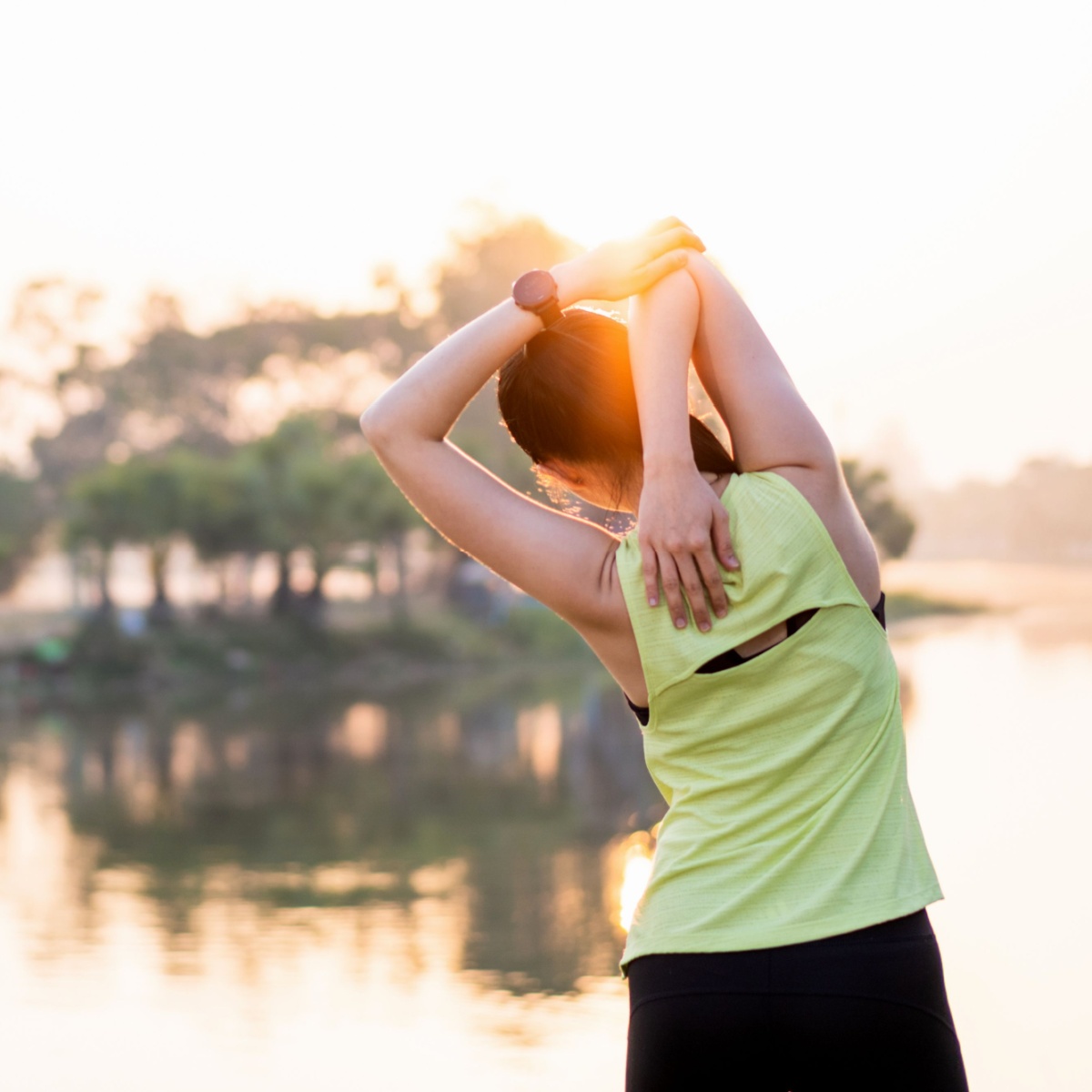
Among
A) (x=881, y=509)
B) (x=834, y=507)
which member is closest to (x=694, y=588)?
(x=834, y=507)

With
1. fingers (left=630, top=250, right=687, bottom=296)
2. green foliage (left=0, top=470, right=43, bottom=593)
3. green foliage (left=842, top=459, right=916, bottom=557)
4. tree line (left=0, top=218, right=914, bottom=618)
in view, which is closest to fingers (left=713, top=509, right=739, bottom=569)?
fingers (left=630, top=250, right=687, bottom=296)

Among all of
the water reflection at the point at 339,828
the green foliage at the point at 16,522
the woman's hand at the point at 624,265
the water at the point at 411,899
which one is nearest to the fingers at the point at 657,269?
the woman's hand at the point at 624,265

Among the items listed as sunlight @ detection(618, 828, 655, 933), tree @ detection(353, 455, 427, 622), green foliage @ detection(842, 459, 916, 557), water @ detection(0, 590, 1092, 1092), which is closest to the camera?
water @ detection(0, 590, 1092, 1092)

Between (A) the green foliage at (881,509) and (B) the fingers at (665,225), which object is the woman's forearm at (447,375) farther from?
(A) the green foliage at (881,509)

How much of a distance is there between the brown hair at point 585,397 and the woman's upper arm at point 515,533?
6cm

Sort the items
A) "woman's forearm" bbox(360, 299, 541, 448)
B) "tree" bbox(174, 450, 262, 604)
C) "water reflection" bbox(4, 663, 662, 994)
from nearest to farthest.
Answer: "woman's forearm" bbox(360, 299, 541, 448) → "water reflection" bbox(4, 663, 662, 994) → "tree" bbox(174, 450, 262, 604)

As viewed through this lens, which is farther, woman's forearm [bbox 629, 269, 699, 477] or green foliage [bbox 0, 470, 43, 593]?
green foliage [bbox 0, 470, 43, 593]

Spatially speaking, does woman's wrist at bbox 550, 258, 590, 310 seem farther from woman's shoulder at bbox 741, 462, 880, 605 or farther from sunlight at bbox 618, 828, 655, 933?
sunlight at bbox 618, 828, 655, 933

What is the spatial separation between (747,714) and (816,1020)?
20 centimetres

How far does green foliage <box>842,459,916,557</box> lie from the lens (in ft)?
22.3

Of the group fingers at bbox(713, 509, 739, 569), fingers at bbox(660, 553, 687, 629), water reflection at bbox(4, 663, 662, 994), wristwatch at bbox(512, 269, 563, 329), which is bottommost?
water reflection at bbox(4, 663, 662, 994)

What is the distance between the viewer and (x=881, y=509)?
7.95m

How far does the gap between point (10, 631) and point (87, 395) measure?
6.00 m

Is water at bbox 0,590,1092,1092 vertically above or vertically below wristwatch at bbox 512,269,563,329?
below
